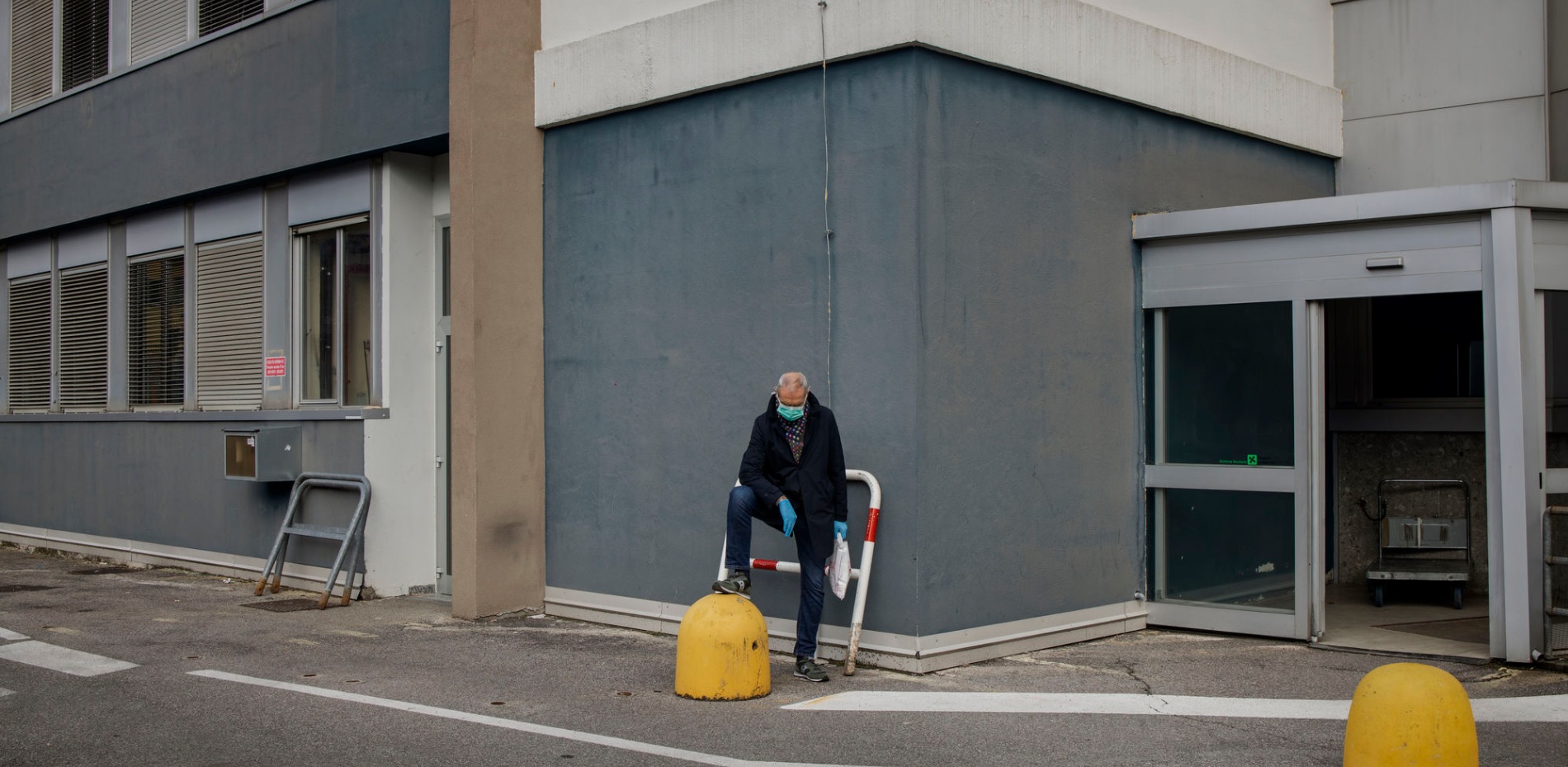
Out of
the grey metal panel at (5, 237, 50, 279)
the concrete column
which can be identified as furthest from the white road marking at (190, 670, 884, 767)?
the grey metal panel at (5, 237, 50, 279)

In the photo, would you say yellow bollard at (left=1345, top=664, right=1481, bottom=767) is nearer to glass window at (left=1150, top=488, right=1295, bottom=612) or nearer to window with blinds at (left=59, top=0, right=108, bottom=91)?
glass window at (left=1150, top=488, right=1295, bottom=612)

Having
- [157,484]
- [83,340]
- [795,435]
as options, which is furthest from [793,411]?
[83,340]

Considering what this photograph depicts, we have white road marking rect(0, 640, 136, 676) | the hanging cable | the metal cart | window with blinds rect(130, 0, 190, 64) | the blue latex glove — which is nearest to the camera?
the blue latex glove

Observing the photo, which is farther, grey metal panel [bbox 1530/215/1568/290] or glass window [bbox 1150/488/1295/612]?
glass window [bbox 1150/488/1295/612]

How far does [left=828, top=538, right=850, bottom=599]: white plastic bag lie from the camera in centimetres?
783

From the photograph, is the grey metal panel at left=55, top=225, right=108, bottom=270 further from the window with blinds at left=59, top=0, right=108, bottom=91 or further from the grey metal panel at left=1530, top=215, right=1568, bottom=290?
the grey metal panel at left=1530, top=215, right=1568, bottom=290

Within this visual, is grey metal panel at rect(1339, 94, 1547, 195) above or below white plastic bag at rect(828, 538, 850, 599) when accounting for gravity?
above

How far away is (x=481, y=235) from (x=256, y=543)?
475cm

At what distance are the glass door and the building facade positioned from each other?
0.09 ft

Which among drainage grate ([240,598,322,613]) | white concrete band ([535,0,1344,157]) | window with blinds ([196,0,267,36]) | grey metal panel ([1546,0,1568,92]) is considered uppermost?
window with blinds ([196,0,267,36])

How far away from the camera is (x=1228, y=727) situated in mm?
6656

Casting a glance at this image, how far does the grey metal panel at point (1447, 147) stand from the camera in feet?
36.0

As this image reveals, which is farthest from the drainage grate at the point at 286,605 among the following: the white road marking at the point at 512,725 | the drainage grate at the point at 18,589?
the white road marking at the point at 512,725

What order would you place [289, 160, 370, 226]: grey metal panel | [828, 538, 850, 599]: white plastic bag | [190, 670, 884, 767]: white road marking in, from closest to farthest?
1. [190, 670, 884, 767]: white road marking
2. [828, 538, 850, 599]: white plastic bag
3. [289, 160, 370, 226]: grey metal panel
